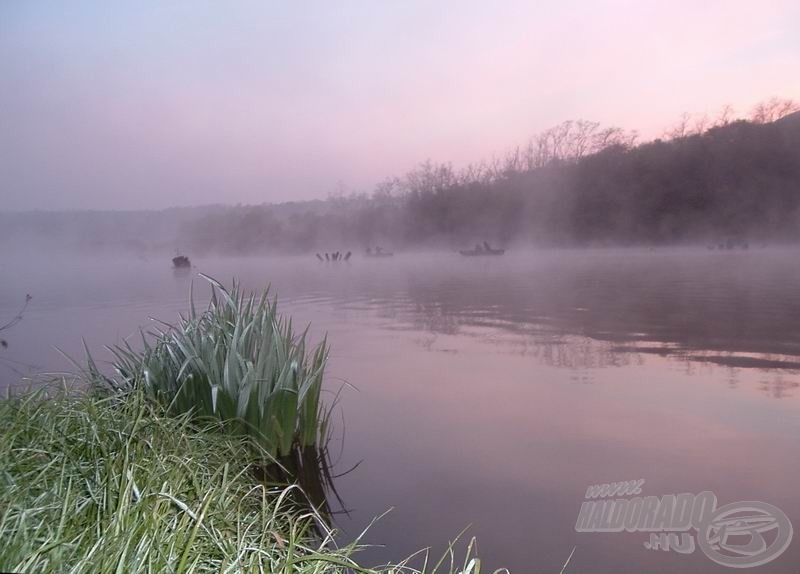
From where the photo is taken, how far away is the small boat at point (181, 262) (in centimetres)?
902

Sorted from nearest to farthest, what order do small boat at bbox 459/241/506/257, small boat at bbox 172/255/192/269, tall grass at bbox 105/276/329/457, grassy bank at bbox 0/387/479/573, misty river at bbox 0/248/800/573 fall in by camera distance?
1. grassy bank at bbox 0/387/479/573
2. misty river at bbox 0/248/800/573
3. tall grass at bbox 105/276/329/457
4. small boat at bbox 172/255/192/269
5. small boat at bbox 459/241/506/257

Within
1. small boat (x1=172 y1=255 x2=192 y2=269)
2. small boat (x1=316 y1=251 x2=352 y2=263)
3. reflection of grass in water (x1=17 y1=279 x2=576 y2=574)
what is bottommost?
reflection of grass in water (x1=17 y1=279 x2=576 y2=574)

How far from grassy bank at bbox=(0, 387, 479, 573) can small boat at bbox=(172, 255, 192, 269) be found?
22.4ft

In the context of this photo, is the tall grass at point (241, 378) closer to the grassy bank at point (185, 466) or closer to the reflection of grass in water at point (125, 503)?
the grassy bank at point (185, 466)

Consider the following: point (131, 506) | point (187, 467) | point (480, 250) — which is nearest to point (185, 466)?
point (187, 467)

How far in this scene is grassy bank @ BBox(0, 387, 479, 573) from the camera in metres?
1.14

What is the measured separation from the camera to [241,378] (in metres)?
2.74

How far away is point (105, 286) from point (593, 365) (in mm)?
8442

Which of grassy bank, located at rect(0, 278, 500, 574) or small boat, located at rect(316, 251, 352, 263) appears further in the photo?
small boat, located at rect(316, 251, 352, 263)

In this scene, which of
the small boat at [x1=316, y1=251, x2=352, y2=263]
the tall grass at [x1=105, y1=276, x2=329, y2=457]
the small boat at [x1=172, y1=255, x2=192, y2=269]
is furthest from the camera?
the small boat at [x1=316, y1=251, x2=352, y2=263]

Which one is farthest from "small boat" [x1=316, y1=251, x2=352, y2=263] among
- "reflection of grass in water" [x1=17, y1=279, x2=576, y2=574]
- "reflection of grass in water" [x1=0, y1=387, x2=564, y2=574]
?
"reflection of grass in water" [x1=0, y1=387, x2=564, y2=574]

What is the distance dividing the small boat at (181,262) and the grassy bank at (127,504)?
6.83 m

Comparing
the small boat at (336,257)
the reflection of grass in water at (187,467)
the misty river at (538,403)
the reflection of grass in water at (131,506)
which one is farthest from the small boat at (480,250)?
the reflection of grass in water at (131,506)

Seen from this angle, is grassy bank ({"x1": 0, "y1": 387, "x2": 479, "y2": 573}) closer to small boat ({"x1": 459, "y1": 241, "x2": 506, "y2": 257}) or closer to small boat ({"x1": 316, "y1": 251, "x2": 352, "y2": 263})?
small boat ({"x1": 316, "y1": 251, "x2": 352, "y2": 263})
